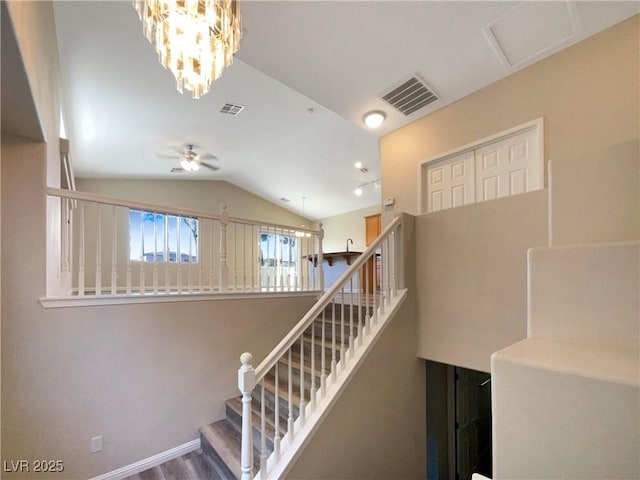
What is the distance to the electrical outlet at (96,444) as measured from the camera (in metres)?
2.52

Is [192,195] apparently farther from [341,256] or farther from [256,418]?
[256,418]

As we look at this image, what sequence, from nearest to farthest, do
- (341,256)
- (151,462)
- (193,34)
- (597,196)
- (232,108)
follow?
(597,196)
(193,34)
(151,462)
(232,108)
(341,256)

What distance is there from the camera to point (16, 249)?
2.19 m

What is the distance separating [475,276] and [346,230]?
6295mm

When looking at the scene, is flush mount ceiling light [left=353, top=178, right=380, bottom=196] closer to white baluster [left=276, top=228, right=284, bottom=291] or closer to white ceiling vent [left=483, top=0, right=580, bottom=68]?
white baluster [left=276, top=228, right=284, bottom=291]

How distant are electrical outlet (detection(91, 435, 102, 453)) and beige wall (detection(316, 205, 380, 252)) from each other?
6580 mm

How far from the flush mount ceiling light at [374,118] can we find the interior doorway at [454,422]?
3.15m

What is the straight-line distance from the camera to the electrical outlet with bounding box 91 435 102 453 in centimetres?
252

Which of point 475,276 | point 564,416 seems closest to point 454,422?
point 475,276

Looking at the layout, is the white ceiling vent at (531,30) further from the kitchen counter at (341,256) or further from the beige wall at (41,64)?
the kitchen counter at (341,256)

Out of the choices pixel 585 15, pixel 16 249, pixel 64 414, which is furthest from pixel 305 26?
pixel 64 414

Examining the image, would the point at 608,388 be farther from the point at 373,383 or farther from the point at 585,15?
the point at 585,15

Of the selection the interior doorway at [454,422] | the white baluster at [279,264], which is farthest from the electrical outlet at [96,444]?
the interior doorway at [454,422]

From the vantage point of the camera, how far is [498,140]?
335 cm
